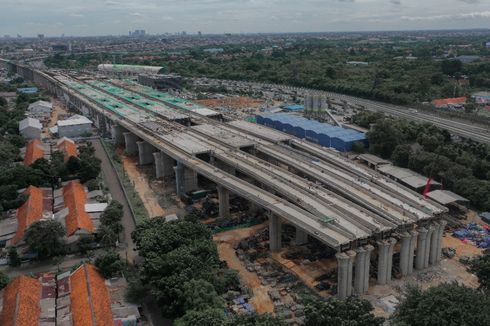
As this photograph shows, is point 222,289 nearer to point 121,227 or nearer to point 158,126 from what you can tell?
point 121,227

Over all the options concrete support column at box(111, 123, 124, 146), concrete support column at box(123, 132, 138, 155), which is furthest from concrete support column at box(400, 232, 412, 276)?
concrete support column at box(111, 123, 124, 146)

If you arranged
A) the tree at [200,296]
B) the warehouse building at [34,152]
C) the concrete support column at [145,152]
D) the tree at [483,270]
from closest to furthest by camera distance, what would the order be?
1. the tree at [200,296]
2. the tree at [483,270]
3. the warehouse building at [34,152]
4. the concrete support column at [145,152]

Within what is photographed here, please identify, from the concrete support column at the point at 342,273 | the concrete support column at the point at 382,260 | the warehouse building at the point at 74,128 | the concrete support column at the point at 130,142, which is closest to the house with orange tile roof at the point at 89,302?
the concrete support column at the point at 342,273

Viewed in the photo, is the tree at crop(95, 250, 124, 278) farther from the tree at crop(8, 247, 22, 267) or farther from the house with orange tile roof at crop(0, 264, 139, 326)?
the tree at crop(8, 247, 22, 267)

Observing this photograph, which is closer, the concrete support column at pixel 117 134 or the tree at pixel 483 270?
the tree at pixel 483 270

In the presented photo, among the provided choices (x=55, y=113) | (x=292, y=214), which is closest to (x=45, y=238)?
(x=292, y=214)

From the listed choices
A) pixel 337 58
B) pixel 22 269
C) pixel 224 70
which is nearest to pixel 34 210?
pixel 22 269

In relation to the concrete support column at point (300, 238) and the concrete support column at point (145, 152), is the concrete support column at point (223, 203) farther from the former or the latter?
the concrete support column at point (145, 152)

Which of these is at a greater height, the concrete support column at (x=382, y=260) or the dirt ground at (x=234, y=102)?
the dirt ground at (x=234, y=102)
